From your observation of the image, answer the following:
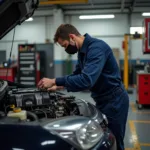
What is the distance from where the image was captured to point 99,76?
2.24 meters

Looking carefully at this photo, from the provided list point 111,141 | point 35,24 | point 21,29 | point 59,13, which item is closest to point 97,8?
point 59,13

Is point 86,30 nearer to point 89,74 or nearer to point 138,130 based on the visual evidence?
point 138,130

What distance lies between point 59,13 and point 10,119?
10.4 meters

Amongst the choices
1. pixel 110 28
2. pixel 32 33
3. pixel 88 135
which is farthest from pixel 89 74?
pixel 32 33

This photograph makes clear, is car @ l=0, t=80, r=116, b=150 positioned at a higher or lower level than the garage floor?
higher

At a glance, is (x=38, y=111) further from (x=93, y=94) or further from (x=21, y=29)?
(x=21, y=29)

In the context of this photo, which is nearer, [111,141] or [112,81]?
[111,141]

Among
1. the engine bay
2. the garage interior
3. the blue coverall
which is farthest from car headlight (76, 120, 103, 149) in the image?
the garage interior

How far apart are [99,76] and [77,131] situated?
97 cm

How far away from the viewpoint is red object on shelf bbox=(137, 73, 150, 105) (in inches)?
235

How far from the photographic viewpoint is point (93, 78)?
192 centimetres

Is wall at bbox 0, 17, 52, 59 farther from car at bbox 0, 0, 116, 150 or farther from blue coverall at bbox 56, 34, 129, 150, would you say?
car at bbox 0, 0, 116, 150

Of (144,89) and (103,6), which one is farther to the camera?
(103,6)

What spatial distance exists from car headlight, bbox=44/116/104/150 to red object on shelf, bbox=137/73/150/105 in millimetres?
4744
